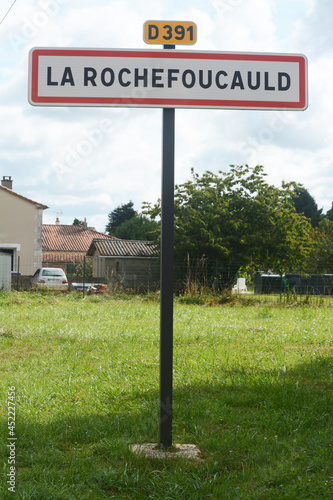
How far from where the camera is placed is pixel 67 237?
61.4 meters

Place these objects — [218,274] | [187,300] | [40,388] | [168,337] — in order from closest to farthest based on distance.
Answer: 1. [168,337]
2. [40,388]
3. [187,300]
4. [218,274]

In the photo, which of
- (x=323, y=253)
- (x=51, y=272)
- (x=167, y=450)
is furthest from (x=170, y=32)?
(x=323, y=253)

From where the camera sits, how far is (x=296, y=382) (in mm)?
5383

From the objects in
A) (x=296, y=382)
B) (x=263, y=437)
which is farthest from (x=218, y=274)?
(x=263, y=437)

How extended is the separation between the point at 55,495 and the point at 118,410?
5.36 ft

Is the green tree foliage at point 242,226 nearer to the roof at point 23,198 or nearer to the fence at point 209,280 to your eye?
the fence at point 209,280

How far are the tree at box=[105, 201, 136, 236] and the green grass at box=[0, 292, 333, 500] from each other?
2656 inches

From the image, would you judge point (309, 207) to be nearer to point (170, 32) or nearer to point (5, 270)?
point (5, 270)

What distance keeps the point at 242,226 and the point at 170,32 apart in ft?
68.0

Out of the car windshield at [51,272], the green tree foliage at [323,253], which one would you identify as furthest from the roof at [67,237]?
the car windshield at [51,272]

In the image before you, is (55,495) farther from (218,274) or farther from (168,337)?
(218,274)

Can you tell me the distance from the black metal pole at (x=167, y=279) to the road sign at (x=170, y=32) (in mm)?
67

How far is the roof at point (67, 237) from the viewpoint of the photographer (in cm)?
5850

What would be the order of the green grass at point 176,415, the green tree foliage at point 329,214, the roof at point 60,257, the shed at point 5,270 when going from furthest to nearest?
1. the green tree foliage at point 329,214
2. the roof at point 60,257
3. the shed at point 5,270
4. the green grass at point 176,415
